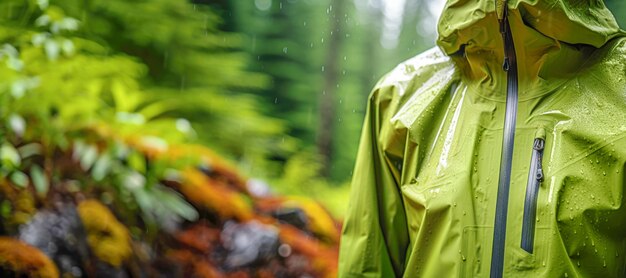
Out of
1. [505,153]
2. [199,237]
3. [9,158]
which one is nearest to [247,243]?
[199,237]

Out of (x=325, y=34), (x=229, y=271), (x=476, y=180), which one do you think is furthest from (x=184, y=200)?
(x=325, y=34)

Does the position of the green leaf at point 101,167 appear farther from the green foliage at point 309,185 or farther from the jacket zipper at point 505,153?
the jacket zipper at point 505,153

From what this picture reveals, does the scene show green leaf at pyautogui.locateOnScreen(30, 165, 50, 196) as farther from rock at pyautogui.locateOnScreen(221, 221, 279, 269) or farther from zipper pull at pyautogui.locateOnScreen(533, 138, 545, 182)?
zipper pull at pyautogui.locateOnScreen(533, 138, 545, 182)

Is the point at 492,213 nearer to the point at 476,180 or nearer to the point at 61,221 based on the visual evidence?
the point at 476,180

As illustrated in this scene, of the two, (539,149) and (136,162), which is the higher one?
(539,149)

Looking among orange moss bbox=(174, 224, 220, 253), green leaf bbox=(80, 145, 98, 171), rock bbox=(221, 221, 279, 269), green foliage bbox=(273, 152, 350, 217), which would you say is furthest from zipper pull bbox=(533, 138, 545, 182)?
green foliage bbox=(273, 152, 350, 217)

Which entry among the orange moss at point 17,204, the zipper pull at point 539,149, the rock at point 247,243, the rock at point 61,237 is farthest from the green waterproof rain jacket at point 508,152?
the orange moss at point 17,204

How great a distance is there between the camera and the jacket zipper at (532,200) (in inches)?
50.6

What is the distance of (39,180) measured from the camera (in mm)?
2486

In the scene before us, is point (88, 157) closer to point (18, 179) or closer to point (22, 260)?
point (18, 179)

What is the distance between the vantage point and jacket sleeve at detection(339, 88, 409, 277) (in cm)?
160

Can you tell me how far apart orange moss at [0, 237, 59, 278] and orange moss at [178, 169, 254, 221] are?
32.3 inches

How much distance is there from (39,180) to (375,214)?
161cm

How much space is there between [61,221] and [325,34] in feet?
10.5
